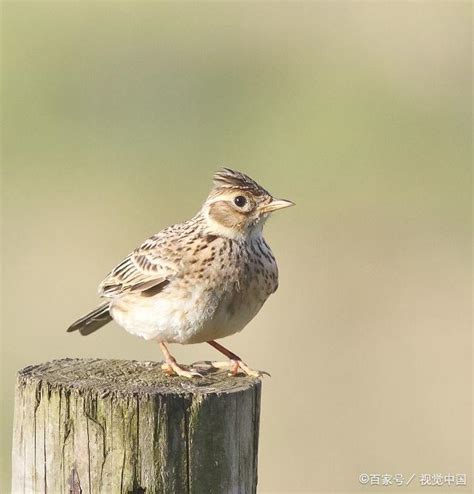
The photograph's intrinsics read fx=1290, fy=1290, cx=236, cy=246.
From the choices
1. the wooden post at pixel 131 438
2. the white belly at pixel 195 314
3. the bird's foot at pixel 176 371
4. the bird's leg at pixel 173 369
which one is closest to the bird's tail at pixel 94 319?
the white belly at pixel 195 314

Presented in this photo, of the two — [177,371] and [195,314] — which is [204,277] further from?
[177,371]

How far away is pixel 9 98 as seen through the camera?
22000 millimetres

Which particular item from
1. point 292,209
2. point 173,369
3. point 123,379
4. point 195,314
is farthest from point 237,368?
point 292,209

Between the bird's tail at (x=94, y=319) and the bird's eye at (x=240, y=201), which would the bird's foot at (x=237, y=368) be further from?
the bird's tail at (x=94, y=319)

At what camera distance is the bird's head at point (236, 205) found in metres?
8.01

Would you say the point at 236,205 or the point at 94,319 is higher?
the point at 236,205

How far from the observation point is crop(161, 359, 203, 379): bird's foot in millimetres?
6656

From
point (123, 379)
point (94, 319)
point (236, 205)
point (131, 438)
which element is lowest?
point (131, 438)

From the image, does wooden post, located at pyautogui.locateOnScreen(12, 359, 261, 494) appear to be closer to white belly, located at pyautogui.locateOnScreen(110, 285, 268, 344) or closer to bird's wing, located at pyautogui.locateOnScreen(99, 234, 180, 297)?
white belly, located at pyautogui.locateOnScreen(110, 285, 268, 344)

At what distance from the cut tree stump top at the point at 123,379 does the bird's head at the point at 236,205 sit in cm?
139

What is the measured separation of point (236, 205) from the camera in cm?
804

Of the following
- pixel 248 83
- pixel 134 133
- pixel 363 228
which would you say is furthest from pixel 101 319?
pixel 248 83

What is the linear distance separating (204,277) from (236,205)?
0.63m

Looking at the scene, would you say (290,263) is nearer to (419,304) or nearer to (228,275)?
(419,304)
